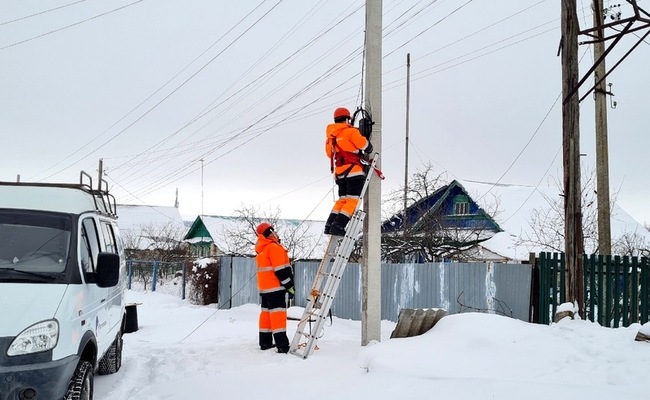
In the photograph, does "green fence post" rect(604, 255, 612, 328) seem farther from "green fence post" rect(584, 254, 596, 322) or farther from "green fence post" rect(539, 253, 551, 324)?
"green fence post" rect(539, 253, 551, 324)

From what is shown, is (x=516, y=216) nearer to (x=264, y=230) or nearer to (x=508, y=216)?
(x=508, y=216)

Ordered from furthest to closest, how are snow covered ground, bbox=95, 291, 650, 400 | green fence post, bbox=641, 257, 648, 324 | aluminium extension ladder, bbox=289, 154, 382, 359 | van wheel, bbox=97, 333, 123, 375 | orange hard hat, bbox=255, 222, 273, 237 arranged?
1. green fence post, bbox=641, 257, 648, 324
2. orange hard hat, bbox=255, 222, 273, 237
3. aluminium extension ladder, bbox=289, 154, 382, 359
4. van wheel, bbox=97, 333, 123, 375
5. snow covered ground, bbox=95, 291, 650, 400

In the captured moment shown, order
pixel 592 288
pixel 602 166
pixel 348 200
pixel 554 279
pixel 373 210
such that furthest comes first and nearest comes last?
pixel 602 166 < pixel 554 279 < pixel 592 288 < pixel 373 210 < pixel 348 200

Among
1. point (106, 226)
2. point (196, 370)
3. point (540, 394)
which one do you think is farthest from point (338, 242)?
point (540, 394)

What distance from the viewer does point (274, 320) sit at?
312 inches

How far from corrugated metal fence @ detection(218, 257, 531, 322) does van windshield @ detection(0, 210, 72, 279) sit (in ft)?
26.9

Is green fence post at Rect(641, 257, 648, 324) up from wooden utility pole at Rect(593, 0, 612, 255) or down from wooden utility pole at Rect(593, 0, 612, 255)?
down

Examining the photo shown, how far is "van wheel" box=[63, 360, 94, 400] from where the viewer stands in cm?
438

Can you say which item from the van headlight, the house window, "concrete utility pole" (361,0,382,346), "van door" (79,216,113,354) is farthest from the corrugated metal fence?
the house window

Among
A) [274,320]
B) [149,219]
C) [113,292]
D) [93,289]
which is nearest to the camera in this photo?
[93,289]

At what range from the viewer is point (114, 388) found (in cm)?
618

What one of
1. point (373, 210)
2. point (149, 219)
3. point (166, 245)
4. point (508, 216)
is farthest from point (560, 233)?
point (149, 219)

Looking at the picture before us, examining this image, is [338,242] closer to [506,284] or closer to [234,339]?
[234,339]

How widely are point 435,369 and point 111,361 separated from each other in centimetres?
412
